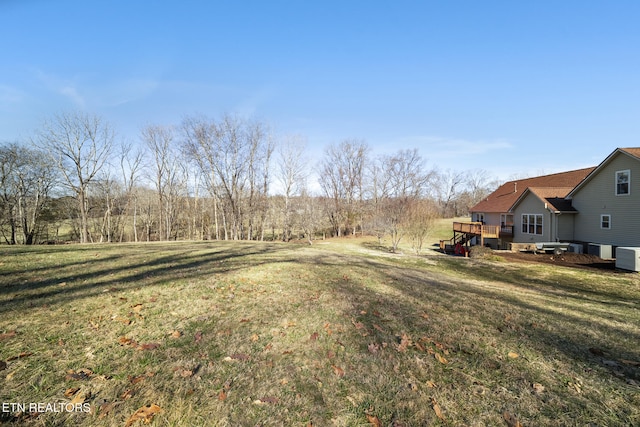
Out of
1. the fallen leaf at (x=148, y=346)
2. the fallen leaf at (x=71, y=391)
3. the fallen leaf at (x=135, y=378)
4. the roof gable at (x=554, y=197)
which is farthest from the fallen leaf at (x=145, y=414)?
the roof gable at (x=554, y=197)

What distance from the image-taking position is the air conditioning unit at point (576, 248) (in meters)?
16.2

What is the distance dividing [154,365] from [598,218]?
2414 centimetres

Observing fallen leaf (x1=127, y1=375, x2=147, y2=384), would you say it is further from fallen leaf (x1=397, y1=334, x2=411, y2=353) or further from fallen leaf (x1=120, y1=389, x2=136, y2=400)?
fallen leaf (x1=397, y1=334, x2=411, y2=353)

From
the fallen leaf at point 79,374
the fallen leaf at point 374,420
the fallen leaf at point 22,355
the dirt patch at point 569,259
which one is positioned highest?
the fallen leaf at point 22,355

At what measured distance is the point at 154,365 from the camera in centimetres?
270

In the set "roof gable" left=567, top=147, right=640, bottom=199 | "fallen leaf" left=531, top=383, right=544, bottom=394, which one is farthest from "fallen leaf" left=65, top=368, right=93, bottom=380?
"roof gable" left=567, top=147, right=640, bottom=199

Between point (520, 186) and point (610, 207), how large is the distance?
1219 cm

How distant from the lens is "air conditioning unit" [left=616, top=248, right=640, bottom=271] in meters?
11.3

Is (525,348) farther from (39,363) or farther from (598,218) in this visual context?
(598,218)

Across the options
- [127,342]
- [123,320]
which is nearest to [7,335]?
[123,320]

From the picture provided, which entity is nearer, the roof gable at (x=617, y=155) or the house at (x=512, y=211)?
the roof gable at (x=617, y=155)

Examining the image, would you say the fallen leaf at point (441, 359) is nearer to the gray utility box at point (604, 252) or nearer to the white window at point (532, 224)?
the gray utility box at point (604, 252)

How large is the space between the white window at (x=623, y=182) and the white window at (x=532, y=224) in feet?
15.8

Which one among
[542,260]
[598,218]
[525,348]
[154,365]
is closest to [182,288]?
[154,365]
